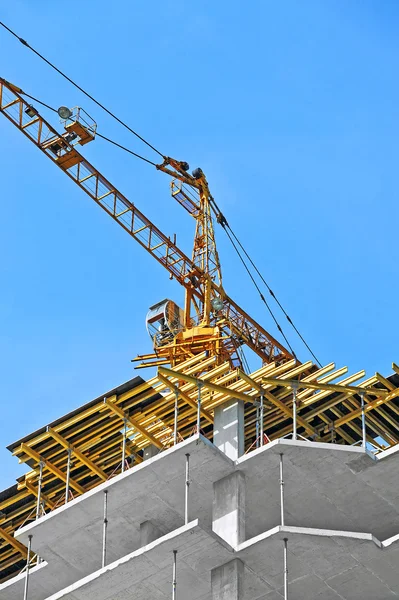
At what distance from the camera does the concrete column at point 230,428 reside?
53844 millimetres

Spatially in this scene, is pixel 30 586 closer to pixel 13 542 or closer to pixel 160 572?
pixel 13 542

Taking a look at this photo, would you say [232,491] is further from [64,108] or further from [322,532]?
[64,108]

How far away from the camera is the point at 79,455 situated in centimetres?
5628

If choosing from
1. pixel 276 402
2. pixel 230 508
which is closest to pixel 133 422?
pixel 276 402

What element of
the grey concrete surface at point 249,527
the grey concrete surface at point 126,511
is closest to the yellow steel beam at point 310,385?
the grey concrete surface at point 249,527

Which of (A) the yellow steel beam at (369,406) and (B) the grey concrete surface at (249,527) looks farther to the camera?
(A) the yellow steel beam at (369,406)

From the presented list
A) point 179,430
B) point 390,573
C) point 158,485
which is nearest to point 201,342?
point 179,430

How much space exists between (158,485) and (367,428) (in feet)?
26.1

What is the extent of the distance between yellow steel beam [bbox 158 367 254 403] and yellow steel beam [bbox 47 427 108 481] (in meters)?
4.61

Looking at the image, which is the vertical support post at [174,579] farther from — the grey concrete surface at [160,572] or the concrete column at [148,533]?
the concrete column at [148,533]

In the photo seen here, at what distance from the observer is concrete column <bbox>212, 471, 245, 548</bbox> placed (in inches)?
2036

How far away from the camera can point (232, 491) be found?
5231cm

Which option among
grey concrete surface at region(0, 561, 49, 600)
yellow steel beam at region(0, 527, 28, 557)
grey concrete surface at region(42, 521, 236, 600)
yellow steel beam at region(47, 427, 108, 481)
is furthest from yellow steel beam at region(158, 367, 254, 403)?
yellow steel beam at region(0, 527, 28, 557)

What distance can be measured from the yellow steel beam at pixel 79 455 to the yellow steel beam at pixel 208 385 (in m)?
4.61
